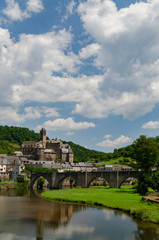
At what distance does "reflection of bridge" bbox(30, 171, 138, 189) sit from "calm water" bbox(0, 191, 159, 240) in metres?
31.5

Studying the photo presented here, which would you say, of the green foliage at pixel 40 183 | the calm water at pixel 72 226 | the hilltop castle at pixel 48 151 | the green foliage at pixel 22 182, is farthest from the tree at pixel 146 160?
the hilltop castle at pixel 48 151

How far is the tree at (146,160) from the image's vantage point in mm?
55750

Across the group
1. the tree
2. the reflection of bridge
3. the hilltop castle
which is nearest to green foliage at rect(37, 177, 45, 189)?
the reflection of bridge

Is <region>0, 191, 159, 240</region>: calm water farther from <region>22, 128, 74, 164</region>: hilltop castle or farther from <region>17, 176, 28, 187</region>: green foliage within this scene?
<region>22, 128, 74, 164</region>: hilltop castle

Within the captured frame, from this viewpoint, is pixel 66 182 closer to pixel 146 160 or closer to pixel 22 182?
pixel 22 182

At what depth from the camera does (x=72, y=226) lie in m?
30.3

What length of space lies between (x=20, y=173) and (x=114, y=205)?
69732mm

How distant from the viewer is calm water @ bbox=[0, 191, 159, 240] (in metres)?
25.7

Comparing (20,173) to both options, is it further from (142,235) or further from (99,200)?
(142,235)

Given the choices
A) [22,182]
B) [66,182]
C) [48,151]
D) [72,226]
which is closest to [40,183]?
[22,182]

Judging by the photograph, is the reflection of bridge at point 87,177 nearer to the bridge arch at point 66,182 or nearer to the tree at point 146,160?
the bridge arch at point 66,182

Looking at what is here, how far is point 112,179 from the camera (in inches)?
2835

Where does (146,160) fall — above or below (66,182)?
above

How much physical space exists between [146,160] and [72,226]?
33.5 m
